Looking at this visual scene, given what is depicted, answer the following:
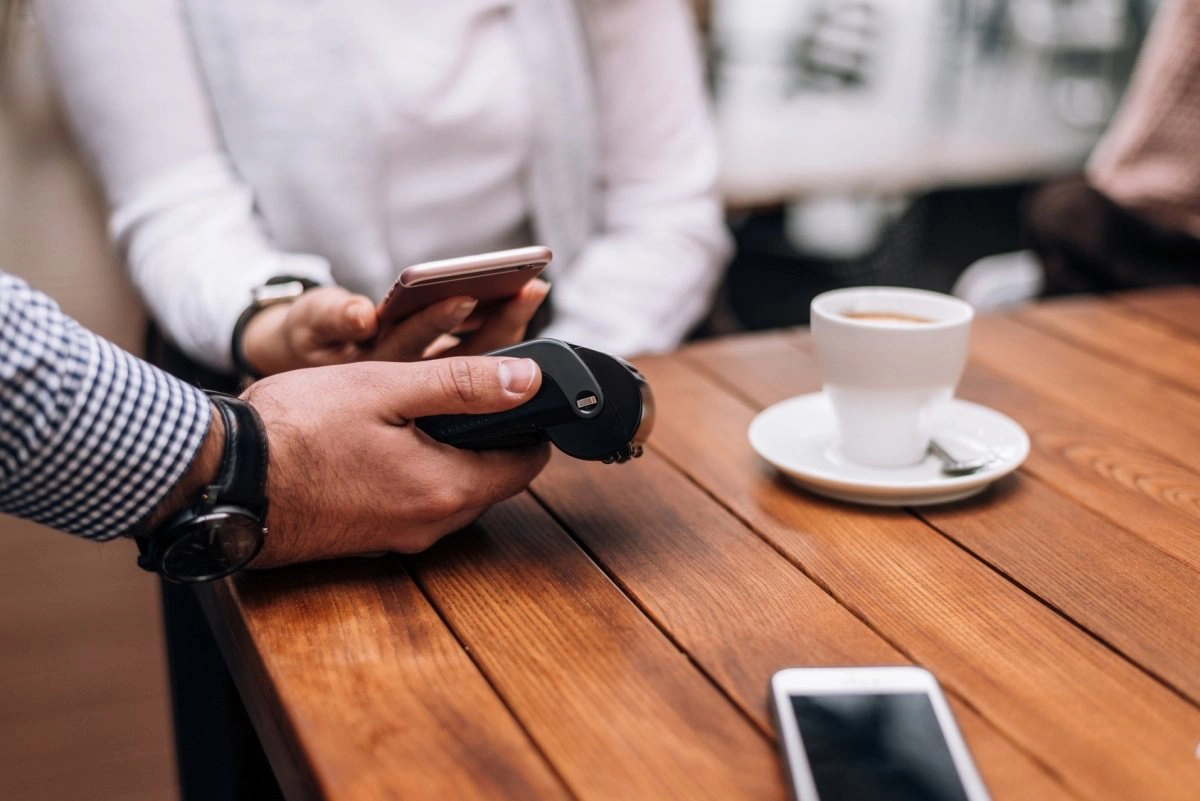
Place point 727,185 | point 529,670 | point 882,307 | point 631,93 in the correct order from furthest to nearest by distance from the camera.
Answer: point 727,185 < point 631,93 < point 882,307 < point 529,670

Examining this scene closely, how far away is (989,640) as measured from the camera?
1.82 ft

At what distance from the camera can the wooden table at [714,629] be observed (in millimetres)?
471

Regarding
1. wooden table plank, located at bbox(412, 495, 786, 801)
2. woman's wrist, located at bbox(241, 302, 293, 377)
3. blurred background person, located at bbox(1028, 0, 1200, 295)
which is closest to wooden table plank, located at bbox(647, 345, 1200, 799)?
wooden table plank, located at bbox(412, 495, 786, 801)

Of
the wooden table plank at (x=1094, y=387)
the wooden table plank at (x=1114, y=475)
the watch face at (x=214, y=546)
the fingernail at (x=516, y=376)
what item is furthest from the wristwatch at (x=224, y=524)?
the wooden table plank at (x=1094, y=387)

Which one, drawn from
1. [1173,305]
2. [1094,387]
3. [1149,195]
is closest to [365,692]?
[1094,387]

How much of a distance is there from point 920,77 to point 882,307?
1656 mm

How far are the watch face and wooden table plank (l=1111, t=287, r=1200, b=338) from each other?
90cm

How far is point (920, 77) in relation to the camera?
7.37 ft

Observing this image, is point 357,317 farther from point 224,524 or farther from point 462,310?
point 224,524

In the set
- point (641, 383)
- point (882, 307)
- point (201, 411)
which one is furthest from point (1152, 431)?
point (201, 411)

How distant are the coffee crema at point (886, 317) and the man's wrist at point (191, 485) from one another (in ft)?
1.37

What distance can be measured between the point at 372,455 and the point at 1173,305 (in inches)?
35.6

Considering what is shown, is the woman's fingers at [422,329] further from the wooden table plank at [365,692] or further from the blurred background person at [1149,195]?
the blurred background person at [1149,195]

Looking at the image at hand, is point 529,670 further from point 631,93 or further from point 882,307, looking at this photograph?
point 631,93
